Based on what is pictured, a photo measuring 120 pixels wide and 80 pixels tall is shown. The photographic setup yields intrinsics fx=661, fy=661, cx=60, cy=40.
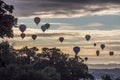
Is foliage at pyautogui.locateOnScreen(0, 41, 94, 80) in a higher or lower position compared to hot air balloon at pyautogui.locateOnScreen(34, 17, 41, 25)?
lower

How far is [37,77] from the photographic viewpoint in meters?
87.0

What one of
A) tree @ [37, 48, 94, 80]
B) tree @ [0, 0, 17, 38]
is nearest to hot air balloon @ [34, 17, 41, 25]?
tree @ [0, 0, 17, 38]

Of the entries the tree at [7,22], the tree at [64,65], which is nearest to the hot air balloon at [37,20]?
the tree at [7,22]

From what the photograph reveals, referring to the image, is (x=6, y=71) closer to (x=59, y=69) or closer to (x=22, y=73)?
(x=22, y=73)

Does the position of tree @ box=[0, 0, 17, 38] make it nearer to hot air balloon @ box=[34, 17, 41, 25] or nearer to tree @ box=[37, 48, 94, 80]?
hot air balloon @ box=[34, 17, 41, 25]

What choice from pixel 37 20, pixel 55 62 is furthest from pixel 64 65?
pixel 37 20

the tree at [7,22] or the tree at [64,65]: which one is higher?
the tree at [7,22]

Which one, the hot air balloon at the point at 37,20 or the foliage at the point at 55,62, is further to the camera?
the foliage at the point at 55,62

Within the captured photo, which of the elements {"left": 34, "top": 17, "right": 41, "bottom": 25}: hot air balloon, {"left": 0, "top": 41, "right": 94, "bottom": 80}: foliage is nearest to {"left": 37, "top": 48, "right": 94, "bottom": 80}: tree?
{"left": 0, "top": 41, "right": 94, "bottom": 80}: foliage

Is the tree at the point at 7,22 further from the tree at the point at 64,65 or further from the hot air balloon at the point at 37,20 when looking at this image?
the tree at the point at 64,65

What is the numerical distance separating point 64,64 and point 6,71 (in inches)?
1880

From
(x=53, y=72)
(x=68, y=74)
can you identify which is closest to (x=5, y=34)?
(x=53, y=72)

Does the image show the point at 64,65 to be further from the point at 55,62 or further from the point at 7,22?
the point at 7,22

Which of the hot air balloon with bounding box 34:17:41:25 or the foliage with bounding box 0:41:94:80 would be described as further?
the foliage with bounding box 0:41:94:80
